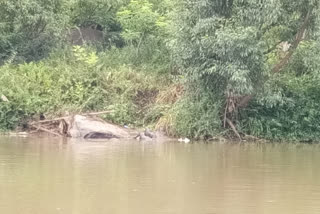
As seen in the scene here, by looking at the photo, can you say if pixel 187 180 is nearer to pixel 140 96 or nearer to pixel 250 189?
pixel 250 189

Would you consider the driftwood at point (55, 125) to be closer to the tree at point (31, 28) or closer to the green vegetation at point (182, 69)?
the green vegetation at point (182, 69)

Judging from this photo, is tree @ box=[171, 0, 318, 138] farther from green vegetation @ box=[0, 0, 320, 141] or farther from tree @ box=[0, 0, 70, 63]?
tree @ box=[0, 0, 70, 63]

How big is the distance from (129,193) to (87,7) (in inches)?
673

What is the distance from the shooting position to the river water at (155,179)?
8016 millimetres

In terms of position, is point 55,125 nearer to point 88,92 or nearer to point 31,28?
point 88,92

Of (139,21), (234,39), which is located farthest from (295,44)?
(139,21)

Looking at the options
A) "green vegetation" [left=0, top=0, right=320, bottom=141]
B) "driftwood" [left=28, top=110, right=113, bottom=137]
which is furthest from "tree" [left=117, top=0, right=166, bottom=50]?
"driftwood" [left=28, top=110, right=113, bottom=137]

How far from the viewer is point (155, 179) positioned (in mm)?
10211

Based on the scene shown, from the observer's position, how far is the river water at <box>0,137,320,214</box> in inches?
316

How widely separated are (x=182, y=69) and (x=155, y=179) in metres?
7.68

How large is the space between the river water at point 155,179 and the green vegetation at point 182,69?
2099mm

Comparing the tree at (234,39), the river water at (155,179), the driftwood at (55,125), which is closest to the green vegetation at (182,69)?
the tree at (234,39)

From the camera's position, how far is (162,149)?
50.1 feet

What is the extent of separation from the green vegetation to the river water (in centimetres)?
210
